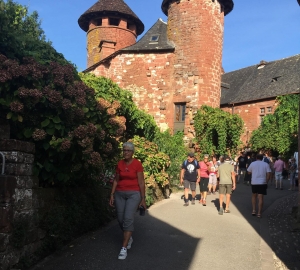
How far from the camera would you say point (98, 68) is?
79.1 ft

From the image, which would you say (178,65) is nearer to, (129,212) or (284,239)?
(284,239)

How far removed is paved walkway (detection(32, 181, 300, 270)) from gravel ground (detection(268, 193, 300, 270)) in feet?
0.07

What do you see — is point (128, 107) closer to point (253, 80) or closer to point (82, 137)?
point (82, 137)

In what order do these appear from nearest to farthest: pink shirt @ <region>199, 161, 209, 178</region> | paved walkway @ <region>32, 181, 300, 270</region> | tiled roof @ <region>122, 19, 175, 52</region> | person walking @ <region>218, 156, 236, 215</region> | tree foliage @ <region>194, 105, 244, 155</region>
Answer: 1. paved walkway @ <region>32, 181, 300, 270</region>
2. person walking @ <region>218, 156, 236, 215</region>
3. pink shirt @ <region>199, 161, 209, 178</region>
4. tree foliage @ <region>194, 105, 244, 155</region>
5. tiled roof @ <region>122, 19, 175, 52</region>

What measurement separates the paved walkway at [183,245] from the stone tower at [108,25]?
21614mm

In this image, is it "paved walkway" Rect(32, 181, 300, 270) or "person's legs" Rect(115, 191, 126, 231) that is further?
"person's legs" Rect(115, 191, 126, 231)

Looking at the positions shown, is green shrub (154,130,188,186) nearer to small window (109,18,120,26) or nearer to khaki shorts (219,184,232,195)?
khaki shorts (219,184,232,195)

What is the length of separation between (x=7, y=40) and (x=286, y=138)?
26.4m

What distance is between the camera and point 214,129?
2122 centimetres

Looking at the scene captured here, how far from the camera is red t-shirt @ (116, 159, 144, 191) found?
562 cm

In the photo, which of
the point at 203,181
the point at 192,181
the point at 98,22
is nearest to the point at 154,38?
the point at 98,22

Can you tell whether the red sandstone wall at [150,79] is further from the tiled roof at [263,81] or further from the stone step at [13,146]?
the stone step at [13,146]

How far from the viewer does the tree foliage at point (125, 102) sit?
40.8ft

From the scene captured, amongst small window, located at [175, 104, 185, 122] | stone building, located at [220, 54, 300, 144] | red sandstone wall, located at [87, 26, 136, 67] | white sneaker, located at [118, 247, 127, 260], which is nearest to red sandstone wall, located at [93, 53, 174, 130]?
small window, located at [175, 104, 185, 122]
